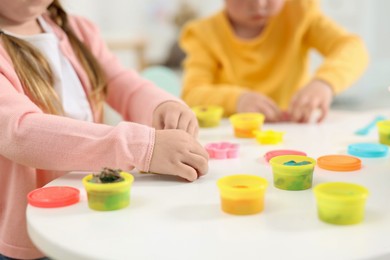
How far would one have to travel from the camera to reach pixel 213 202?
63 centimetres

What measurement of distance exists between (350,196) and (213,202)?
0.16 meters

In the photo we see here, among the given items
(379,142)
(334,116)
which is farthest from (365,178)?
(334,116)

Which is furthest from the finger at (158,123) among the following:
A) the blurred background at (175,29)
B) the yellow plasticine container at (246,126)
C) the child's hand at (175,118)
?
the blurred background at (175,29)

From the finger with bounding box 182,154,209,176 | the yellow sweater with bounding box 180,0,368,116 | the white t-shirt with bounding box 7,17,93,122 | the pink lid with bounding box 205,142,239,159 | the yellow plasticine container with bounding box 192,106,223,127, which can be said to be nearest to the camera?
the finger with bounding box 182,154,209,176

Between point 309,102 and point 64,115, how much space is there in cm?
49

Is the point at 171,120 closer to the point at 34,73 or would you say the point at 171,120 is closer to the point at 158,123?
the point at 158,123

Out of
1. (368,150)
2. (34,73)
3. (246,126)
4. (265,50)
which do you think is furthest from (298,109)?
(34,73)

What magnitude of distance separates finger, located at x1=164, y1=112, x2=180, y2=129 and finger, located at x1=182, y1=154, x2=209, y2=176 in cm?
14

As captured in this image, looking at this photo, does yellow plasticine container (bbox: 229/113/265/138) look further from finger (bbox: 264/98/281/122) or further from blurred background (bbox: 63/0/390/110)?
blurred background (bbox: 63/0/390/110)

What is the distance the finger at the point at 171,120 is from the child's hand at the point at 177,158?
0.38 ft

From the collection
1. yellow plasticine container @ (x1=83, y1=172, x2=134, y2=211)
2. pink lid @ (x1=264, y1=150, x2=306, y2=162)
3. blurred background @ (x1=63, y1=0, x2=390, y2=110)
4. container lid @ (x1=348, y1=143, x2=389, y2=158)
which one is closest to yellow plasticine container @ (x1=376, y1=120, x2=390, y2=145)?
container lid @ (x1=348, y1=143, x2=389, y2=158)

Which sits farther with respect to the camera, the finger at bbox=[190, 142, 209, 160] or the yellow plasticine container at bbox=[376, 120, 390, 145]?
the yellow plasticine container at bbox=[376, 120, 390, 145]

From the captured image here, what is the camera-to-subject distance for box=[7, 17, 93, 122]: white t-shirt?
938 millimetres

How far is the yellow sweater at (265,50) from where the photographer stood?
4.43ft
